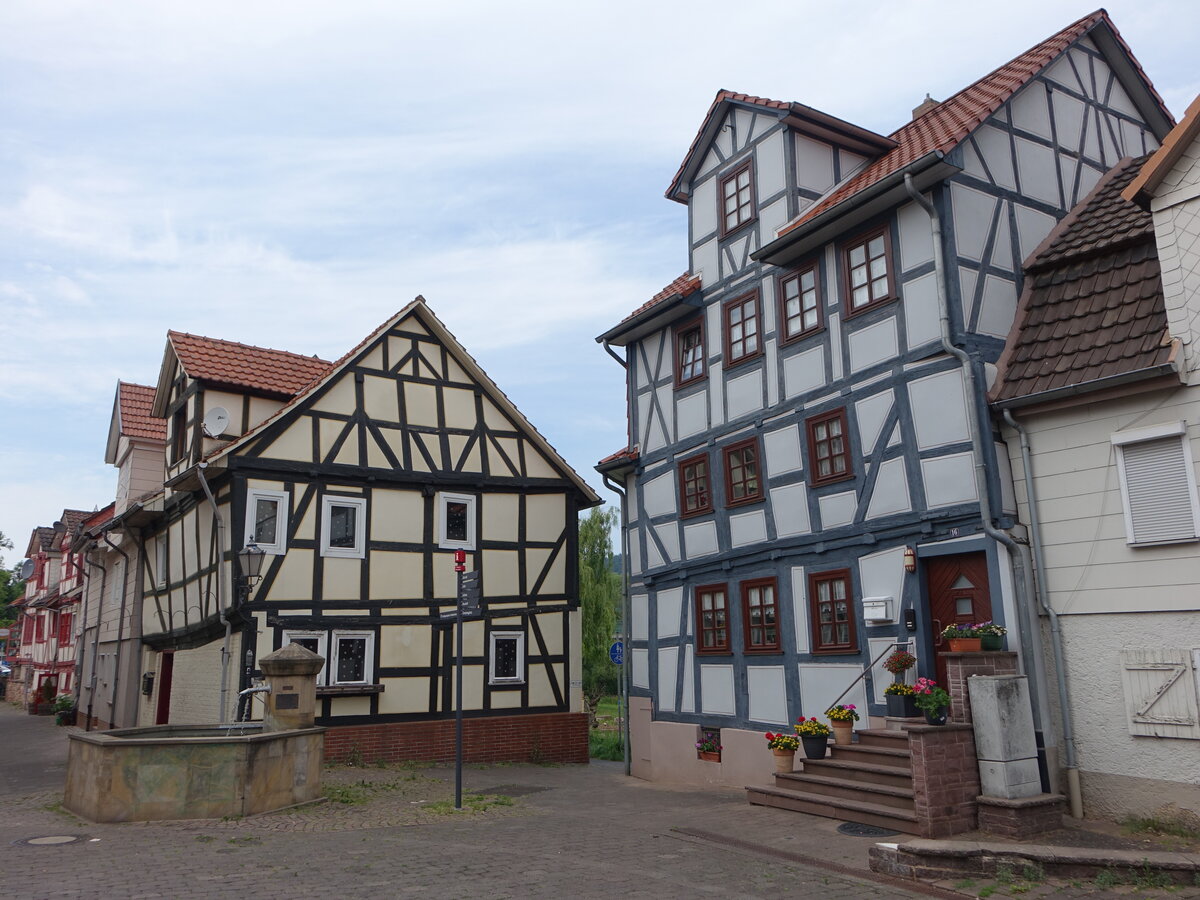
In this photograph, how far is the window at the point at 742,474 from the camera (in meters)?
15.3

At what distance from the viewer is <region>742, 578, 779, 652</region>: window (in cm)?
1476

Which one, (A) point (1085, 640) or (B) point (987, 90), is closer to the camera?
(A) point (1085, 640)

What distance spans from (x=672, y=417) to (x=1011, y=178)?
6775 millimetres

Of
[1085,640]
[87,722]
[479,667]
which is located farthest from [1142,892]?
[87,722]

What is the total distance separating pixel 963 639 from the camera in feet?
35.1

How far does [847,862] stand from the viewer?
902cm

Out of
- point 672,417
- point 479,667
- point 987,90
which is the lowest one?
point 479,667

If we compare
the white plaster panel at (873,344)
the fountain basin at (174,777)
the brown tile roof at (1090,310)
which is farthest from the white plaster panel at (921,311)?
the fountain basin at (174,777)

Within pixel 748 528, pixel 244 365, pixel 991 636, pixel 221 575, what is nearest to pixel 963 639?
pixel 991 636

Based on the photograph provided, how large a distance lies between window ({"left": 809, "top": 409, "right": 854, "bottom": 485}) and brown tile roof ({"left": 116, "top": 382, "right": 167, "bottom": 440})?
17.0 m

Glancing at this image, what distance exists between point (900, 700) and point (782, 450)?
418 cm

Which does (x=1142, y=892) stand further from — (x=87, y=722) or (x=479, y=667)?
(x=87, y=722)

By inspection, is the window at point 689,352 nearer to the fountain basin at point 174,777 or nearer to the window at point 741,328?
the window at point 741,328

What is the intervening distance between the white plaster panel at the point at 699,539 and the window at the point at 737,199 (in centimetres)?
499
